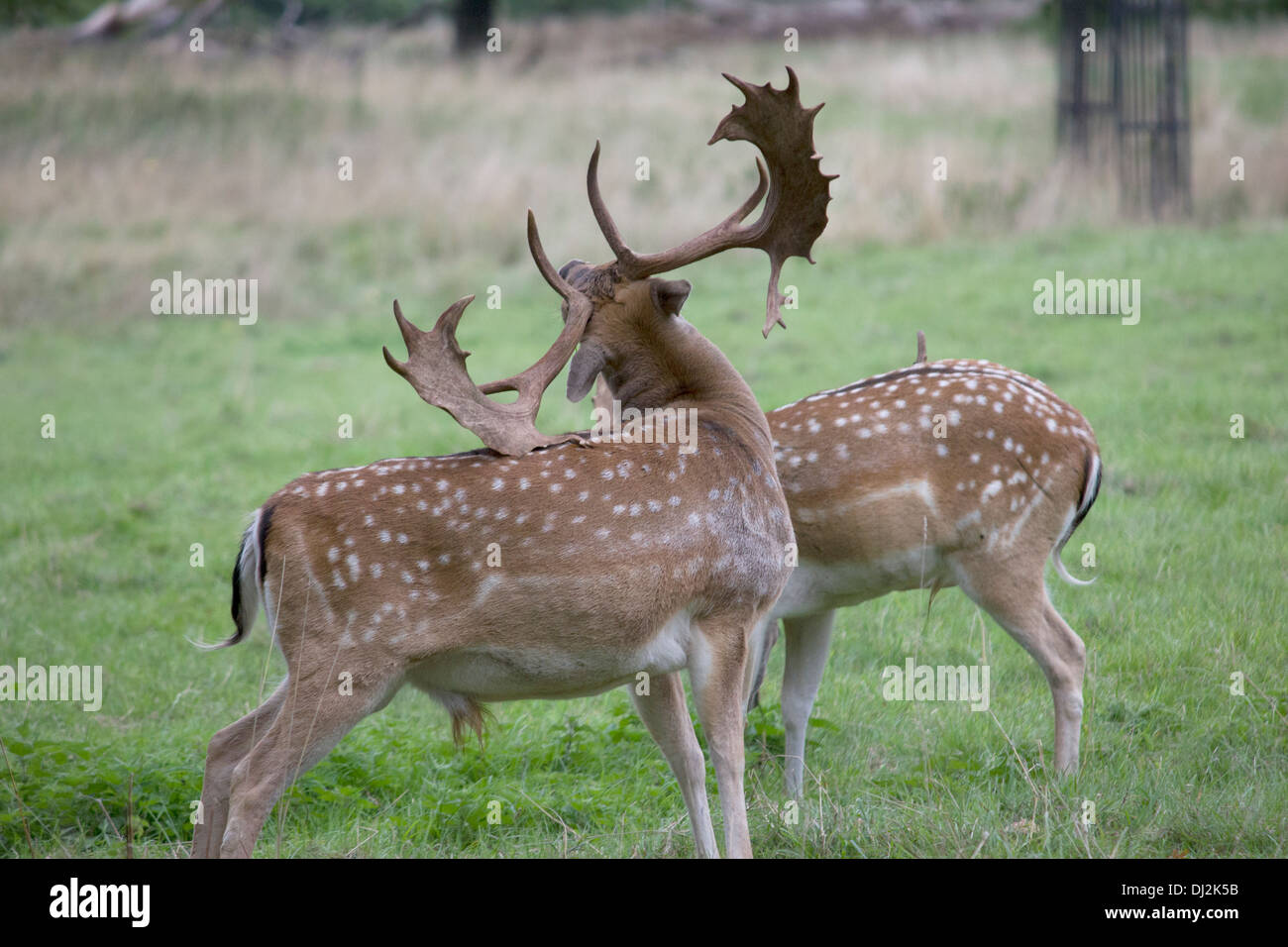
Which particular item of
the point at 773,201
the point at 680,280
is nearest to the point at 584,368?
the point at 680,280

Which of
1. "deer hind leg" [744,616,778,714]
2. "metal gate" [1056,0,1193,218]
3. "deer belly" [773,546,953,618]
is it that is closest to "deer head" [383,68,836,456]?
"deer belly" [773,546,953,618]

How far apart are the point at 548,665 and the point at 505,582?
0.30 meters

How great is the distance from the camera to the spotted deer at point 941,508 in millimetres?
5473

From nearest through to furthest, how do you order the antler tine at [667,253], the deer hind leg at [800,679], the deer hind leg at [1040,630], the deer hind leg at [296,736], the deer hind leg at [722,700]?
1. the deer hind leg at [296,736]
2. the deer hind leg at [722,700]
3. the antler tine at [667,253]
4. the deer hind leg at [1040,630]
5. the deer hind leg at [800,679]

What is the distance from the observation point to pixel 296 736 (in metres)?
4.29

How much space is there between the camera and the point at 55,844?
4863mm

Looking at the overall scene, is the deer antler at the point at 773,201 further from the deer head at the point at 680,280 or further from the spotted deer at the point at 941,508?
the spotted deer at the point at 941,508

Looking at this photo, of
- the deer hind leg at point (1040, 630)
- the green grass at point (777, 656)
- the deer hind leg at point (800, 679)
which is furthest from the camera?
the deer hind leg at point (800, 679)

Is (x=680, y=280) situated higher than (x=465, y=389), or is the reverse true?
(x=680, y=280)

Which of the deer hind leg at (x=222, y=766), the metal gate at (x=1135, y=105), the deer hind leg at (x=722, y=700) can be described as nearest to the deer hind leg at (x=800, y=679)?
the deer hind leg at (x=722, y=700)

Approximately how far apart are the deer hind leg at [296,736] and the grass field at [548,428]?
571 mm

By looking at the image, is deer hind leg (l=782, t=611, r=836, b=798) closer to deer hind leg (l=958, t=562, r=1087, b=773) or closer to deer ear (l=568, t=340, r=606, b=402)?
deer hind leg (l=958, t=562, r=1087, b=773)

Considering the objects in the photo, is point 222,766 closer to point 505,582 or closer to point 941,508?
point 505,582
